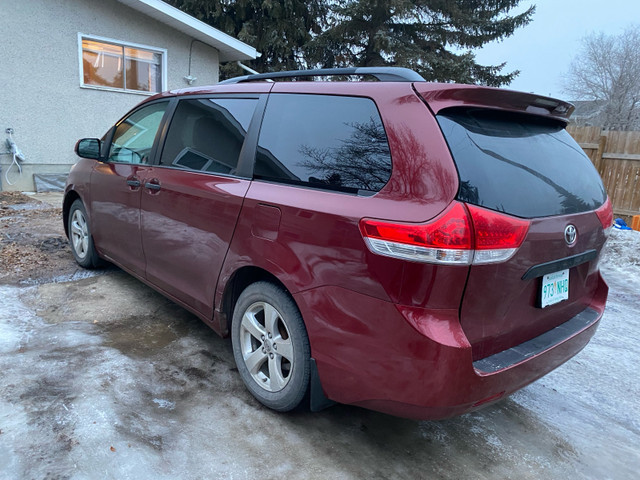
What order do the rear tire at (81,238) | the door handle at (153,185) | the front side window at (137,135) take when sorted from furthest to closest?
the rear tire at (81,238)
the front side window at (137,135)
the door handle at (153,185)

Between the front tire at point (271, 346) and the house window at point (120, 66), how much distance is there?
887 cm

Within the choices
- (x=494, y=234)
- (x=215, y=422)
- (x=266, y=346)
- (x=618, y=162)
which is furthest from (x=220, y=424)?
(x=618, y=162)

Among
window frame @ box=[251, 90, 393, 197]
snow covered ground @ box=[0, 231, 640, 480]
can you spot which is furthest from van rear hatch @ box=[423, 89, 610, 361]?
snow covered ground @ box=[0, 231, 640, 480]

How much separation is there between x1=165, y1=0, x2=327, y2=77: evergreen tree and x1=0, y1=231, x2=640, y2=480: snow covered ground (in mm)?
12779

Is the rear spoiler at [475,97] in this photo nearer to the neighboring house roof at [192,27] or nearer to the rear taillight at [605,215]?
the rear taillight at [605,215]

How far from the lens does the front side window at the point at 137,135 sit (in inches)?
141

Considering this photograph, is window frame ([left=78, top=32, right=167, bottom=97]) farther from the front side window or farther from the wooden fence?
the wooden fence

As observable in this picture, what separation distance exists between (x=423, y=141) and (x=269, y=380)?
154cm

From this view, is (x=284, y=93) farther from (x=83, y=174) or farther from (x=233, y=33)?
(x=233, y=33)

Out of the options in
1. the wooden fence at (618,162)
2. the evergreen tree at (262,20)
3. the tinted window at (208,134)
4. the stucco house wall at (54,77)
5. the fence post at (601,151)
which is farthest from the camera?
the evergreen tree at (262,20)

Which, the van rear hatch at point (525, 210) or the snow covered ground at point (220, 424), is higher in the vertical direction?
the van rear hatch at point (525, 210)

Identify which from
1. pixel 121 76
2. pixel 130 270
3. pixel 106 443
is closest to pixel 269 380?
pixel 106 443

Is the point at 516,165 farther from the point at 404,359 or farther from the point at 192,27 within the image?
the point at 192,27

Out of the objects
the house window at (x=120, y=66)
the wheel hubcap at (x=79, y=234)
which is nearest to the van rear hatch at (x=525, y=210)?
the wheel hubcap at (x=79, y=234)
